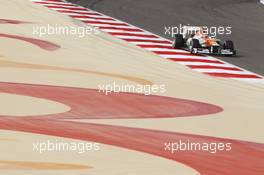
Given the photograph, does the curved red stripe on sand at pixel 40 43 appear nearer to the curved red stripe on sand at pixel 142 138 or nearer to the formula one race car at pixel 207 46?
the formula one race car at pixel 207 46

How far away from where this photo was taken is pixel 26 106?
38.2 feet

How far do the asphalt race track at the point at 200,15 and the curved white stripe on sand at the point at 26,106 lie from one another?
7090 mm

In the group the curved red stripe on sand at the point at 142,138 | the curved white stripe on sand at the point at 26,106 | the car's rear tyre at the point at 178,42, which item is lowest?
the curved red stripe on sand at the point at 142,138

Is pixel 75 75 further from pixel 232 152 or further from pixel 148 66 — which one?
pixel 232 152

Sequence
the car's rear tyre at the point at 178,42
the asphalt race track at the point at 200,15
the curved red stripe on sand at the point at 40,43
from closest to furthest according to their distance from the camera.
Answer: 1. the curved red stripe on sand at the point at 40,43
2. the car's rear tyre at the point at 178,42
3. the asphalt race track at the point at 200,15

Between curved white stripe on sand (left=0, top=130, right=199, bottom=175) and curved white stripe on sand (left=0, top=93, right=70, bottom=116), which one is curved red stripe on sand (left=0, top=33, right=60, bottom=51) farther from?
curved white stripe on sand (left=0, top=130, right=199, bottom=175)

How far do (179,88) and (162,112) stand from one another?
1945mm

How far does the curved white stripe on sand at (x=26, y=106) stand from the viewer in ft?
36.9

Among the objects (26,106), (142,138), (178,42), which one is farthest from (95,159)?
(178,42)

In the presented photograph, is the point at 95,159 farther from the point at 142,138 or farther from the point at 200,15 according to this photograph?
the point at 200,15

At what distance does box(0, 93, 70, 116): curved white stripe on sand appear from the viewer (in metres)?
11.3

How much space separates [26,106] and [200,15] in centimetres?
1315

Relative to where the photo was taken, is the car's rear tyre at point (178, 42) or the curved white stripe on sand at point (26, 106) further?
the car's rear tyre at point (178, 42)

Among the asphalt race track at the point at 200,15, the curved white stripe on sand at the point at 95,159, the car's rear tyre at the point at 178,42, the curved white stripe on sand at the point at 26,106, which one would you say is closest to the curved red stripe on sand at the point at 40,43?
the car's rear tyre at the point at 178,42
